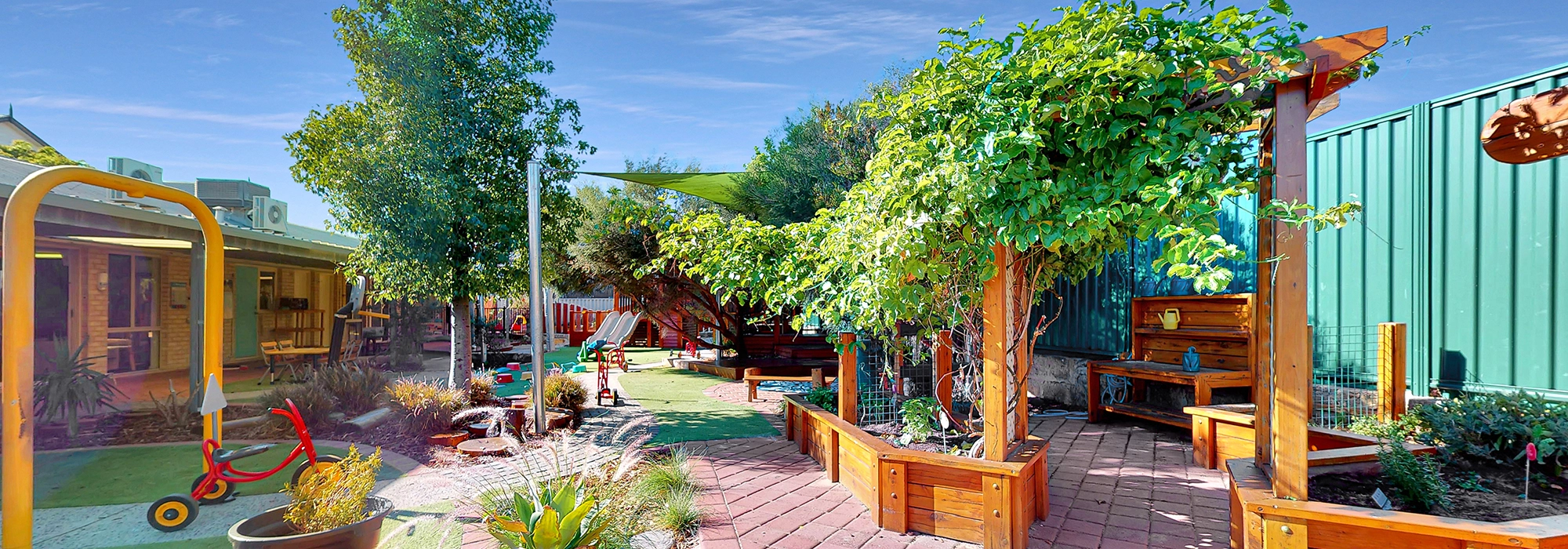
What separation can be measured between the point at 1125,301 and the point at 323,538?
7.00 meters

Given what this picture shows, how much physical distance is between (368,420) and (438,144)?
8.77 feet

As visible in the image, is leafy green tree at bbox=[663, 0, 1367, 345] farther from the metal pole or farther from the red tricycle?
the metal pole

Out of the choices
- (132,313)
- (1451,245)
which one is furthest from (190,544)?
(132,313)

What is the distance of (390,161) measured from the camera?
6.11 meters

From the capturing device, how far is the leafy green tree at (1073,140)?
221 cm

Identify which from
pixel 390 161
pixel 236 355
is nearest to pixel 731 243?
pixel 390 161

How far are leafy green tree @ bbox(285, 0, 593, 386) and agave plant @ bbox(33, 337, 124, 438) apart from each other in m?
2.36

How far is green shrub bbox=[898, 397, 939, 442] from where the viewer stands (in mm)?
3807

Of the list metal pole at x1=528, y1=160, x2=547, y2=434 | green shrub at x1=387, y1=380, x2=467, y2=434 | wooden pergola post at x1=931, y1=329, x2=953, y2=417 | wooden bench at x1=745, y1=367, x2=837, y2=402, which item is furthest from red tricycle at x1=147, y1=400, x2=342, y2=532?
wooden bench at x1=745, y1=367, x2=837, y2=402

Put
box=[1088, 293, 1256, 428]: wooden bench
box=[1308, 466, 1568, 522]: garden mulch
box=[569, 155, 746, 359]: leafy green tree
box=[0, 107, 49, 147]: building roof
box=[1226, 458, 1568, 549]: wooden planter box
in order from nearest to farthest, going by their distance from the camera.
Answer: box=[1226, 458, 1568, 549]: wooden planter box
box=[1308, 466, 1568, 522]: garden mulch
box=[1088, 293, 1256, 428]: wooden bench
box=[569, 155, 746, 359]: leafy green tree
box=[0, 107, 49, 147]: building roof

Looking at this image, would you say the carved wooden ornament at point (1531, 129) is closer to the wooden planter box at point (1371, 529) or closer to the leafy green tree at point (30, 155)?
the wooden planter box at point (1371, 529)

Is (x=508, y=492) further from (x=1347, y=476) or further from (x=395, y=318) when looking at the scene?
(x=395, y=318)

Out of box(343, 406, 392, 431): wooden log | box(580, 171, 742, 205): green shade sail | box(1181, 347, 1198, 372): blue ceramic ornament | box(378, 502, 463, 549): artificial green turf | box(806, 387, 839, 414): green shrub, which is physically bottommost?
box(378, 502, 463, 549): artificial green turf

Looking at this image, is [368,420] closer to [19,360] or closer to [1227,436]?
[19,360]
